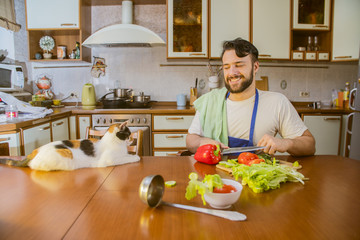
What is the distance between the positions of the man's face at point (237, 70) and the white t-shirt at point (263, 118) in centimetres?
15

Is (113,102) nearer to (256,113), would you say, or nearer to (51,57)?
(51,57)

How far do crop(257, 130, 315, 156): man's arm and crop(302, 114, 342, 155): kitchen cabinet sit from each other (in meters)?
1.71

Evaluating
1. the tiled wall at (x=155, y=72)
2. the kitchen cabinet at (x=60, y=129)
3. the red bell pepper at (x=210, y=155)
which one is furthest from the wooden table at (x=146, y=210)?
the tiled wall at (x=155, y=72)

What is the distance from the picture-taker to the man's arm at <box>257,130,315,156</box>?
1.33 meters

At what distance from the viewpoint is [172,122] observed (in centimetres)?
308

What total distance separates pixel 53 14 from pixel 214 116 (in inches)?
98.0

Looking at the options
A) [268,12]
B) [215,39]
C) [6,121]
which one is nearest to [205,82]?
[215,39]

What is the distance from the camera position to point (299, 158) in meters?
1.42

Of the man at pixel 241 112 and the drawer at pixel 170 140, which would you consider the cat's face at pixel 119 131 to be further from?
the drawer at pixel 170 140

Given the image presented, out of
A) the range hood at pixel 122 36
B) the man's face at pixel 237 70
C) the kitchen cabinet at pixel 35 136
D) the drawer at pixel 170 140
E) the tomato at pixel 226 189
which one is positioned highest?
the range hood at pixel 122 36

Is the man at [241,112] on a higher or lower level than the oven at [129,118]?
higher

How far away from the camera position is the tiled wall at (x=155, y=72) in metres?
3.58

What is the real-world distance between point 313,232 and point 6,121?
2.37m

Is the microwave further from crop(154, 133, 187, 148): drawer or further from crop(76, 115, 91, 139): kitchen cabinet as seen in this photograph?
crop(154, 133, 187, 148): drawer
